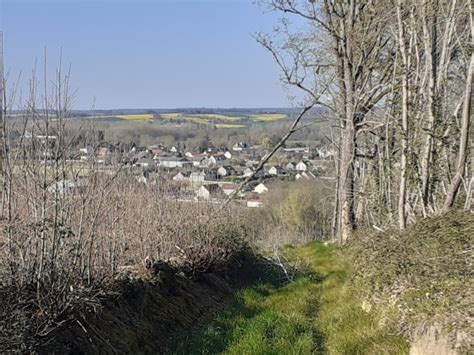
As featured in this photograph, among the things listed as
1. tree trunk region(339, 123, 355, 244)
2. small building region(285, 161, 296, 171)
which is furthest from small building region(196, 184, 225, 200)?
small building region(285, 161, 296, 171)

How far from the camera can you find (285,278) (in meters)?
11.4

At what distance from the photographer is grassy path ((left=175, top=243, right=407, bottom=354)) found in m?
6.23

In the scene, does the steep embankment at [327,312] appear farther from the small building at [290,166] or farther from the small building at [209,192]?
the small building at [290,166]

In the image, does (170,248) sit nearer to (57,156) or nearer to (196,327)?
(196,327)

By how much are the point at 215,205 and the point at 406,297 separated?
5.72 meters

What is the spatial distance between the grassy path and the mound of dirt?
0.36 metres

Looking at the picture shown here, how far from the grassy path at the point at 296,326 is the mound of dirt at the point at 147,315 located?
360mm

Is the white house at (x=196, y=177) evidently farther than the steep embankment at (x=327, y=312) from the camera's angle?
Yes

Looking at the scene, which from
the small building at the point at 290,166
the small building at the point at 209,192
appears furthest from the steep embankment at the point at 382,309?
the small building at the point at 290,166

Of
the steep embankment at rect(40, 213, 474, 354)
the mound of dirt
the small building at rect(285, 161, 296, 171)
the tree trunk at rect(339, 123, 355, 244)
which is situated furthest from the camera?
the small building at rect(285, 161, 296, 171)

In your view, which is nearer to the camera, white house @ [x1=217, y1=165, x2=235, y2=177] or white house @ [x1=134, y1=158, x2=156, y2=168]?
white house @ [x1=134, y1=158, x2=156, y2=168]

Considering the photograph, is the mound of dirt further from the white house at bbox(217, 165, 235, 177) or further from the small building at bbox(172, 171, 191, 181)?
the white house at bbox(217, 165, 235, 177)

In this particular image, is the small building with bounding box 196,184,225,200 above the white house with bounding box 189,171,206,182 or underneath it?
underneath

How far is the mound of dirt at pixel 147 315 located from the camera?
5.60 m
